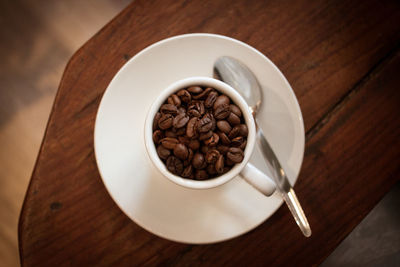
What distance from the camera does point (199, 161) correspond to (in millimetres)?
675

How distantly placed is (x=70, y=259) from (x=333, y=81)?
3.37 ft

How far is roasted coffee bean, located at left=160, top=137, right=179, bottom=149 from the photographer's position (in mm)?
681

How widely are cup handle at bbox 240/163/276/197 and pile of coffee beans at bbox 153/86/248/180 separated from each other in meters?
0.04

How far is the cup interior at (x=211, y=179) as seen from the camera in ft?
2.21

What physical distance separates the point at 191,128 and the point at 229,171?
0.14 metres

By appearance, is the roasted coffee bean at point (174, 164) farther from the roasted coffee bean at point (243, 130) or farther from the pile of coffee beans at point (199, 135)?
the roasted coffee bean at point (243, 130)

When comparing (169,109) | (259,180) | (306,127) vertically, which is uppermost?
(169,109)

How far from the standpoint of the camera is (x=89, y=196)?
36.1 inches

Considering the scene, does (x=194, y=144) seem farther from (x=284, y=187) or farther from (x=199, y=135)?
(x=284, y=187)

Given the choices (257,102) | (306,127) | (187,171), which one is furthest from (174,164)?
(306,127)

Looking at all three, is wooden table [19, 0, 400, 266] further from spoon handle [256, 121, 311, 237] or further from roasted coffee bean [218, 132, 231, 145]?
roasted coffee bean [218, 132, 231, 145]

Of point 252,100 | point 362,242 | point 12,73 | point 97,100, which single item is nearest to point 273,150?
point 252,100

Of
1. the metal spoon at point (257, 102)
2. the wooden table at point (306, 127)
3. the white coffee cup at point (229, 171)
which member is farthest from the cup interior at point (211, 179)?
the wooden table at point (306, 127)

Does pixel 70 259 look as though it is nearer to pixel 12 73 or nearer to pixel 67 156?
pixel 67 156
